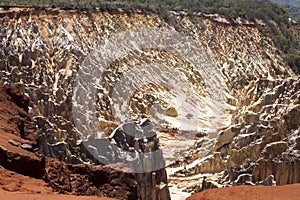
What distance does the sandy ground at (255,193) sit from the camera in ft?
31.8

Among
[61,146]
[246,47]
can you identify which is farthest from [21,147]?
[246,47]

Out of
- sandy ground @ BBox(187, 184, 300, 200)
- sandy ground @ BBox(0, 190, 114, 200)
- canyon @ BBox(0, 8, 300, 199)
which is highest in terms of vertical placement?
canyon @ BBox(0, 8, 300, 199)

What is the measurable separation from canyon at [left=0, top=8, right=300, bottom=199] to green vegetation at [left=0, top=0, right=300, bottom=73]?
2.91 ft

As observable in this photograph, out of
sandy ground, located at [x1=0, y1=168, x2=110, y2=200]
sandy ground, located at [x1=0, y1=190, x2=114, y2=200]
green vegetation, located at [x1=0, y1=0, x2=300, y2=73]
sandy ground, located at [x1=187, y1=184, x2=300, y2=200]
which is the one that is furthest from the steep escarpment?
green vegetation, located at [x1=0, y1=0, x2=300, y2=73]

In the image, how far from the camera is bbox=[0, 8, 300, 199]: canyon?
17.7m

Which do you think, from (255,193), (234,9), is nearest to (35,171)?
(255,193)

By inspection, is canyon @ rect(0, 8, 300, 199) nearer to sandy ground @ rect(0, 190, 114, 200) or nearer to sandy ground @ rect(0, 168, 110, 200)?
sandy ground @ rect(0, 168, 110, 200)

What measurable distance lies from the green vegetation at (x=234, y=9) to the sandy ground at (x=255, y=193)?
112 feet

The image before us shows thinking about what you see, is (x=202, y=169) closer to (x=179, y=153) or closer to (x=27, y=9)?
(x=179, y=153)

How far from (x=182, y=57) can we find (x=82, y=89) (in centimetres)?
1754

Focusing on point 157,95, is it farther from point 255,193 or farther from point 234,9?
point 255,193

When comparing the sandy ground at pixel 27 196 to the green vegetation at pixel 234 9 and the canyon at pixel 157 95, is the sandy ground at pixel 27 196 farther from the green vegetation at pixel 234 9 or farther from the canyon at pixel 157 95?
the green vegetation at pixel 234 9

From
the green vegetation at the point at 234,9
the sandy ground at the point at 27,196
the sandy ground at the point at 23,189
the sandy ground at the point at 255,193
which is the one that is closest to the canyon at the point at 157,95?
the sandy ground at the point at 23,189

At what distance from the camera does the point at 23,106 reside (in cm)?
1429
